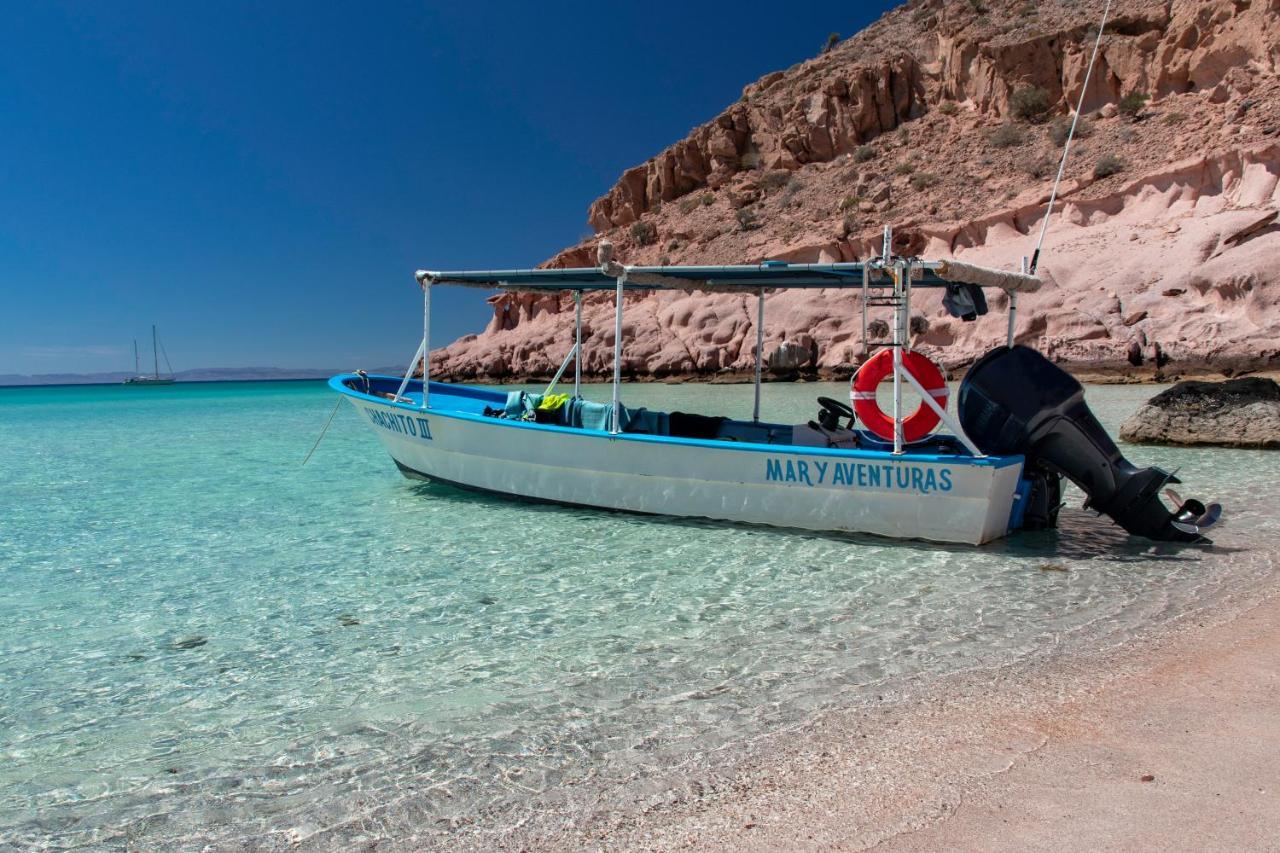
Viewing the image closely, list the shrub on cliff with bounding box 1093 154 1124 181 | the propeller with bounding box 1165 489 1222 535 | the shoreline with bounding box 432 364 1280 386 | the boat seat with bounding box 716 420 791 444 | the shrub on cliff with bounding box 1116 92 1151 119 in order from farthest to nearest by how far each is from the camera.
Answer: the shrub on cliff with bounding box 1116 92 1151 119 → the shrub on cliff with bounding box 1093 154 1124 181 → the shoreline with bounding box 432 364 1280 386 → the boat seat with bounding box 716 420 791 444 → the propeller with bounding box 1165 489 1222 535

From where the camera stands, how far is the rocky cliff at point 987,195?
1028 inches

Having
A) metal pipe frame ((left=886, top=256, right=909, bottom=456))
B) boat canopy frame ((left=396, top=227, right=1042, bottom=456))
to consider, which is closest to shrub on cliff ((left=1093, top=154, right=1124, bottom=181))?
boat canopy frame ((left=396, top=227, right=1042, bottom=456))

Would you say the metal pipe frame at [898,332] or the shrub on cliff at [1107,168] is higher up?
the shrub on cliff at [1107,168]

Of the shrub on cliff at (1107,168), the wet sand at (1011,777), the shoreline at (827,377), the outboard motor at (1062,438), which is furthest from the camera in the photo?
the shrub on cliff at (1107,168)

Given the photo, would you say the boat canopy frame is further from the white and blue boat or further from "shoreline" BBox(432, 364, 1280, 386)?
"shoreline" BBox(432, 364, 1280, 386)

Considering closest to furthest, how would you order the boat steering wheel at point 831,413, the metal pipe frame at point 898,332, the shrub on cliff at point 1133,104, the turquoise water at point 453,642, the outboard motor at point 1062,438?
the turquoise water at point 453,642 < the metal pipe frame at point 898,332 < the outboard motor at point 1062,438 < the boat steering wheel at point 831,413 < the shrub on cliff at point 1133,104

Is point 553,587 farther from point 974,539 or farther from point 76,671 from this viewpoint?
point 974,539

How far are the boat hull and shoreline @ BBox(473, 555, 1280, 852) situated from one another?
276 centimetres

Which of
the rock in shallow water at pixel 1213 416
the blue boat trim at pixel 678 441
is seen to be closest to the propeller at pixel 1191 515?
the blue boat trim at pixel 678 441

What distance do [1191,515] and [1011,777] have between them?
17.5 ft

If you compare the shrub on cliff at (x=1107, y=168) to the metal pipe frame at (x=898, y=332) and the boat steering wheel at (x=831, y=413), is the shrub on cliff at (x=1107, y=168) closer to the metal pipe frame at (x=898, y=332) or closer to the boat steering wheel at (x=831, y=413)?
the boat steering wheel at (x=831, y=413)

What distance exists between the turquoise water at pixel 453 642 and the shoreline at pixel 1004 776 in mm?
224

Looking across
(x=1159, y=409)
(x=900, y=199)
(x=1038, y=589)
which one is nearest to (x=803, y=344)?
(x=900, y=199)

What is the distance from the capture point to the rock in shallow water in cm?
1254
